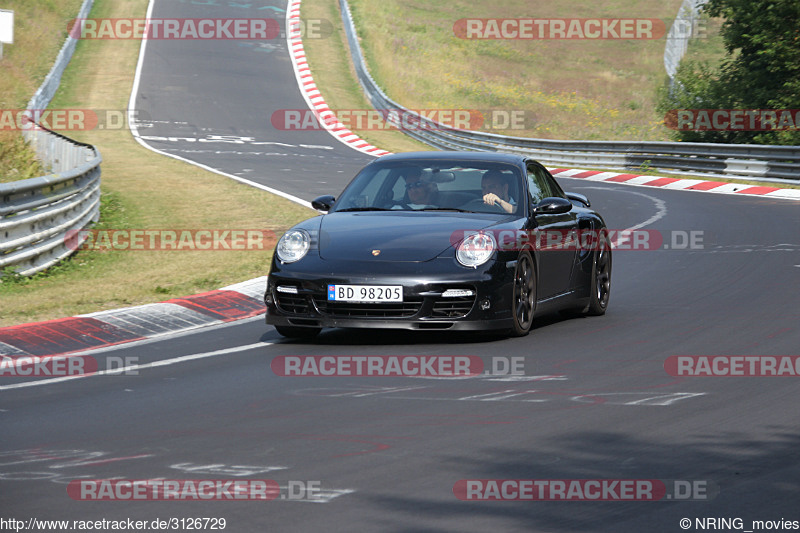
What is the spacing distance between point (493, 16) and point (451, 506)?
234 ft

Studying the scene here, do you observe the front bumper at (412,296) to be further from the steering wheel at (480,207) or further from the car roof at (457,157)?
the car roof at (457,157)

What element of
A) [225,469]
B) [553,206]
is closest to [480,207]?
[553,206]

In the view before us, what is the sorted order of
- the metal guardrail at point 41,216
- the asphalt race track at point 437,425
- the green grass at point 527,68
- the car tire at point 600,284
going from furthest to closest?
the green grass at point 527,68 < the metal guardrail at point 41,216 < the car tire at point 600,284 < the asphalt race track at point 437,425

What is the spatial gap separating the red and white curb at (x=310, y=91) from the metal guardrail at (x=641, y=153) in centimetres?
235

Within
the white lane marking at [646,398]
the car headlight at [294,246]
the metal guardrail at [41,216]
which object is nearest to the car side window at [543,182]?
the car headlight at [294,246]

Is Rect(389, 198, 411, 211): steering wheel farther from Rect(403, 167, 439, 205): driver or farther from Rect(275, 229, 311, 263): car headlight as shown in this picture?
Rect(275, 229, 311, 263): car headlight

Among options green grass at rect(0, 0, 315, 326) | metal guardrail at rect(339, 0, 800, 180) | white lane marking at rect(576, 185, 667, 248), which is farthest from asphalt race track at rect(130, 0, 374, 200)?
white lane marking at rect(576, 185, 667, 248)

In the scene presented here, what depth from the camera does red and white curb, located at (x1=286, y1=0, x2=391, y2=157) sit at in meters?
38.2

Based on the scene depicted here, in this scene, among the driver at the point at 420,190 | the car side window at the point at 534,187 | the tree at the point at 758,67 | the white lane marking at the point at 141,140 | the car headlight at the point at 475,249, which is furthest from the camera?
the tree at the point at 758,67

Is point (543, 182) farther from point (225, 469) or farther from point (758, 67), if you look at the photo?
point (758, 67)

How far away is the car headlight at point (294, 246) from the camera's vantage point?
9250 millimetres

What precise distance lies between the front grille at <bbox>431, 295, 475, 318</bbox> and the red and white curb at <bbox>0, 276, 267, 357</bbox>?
251 cm

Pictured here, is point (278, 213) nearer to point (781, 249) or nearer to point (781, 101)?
point (781, 249)

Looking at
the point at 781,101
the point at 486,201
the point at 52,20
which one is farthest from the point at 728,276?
the point at 52,20
